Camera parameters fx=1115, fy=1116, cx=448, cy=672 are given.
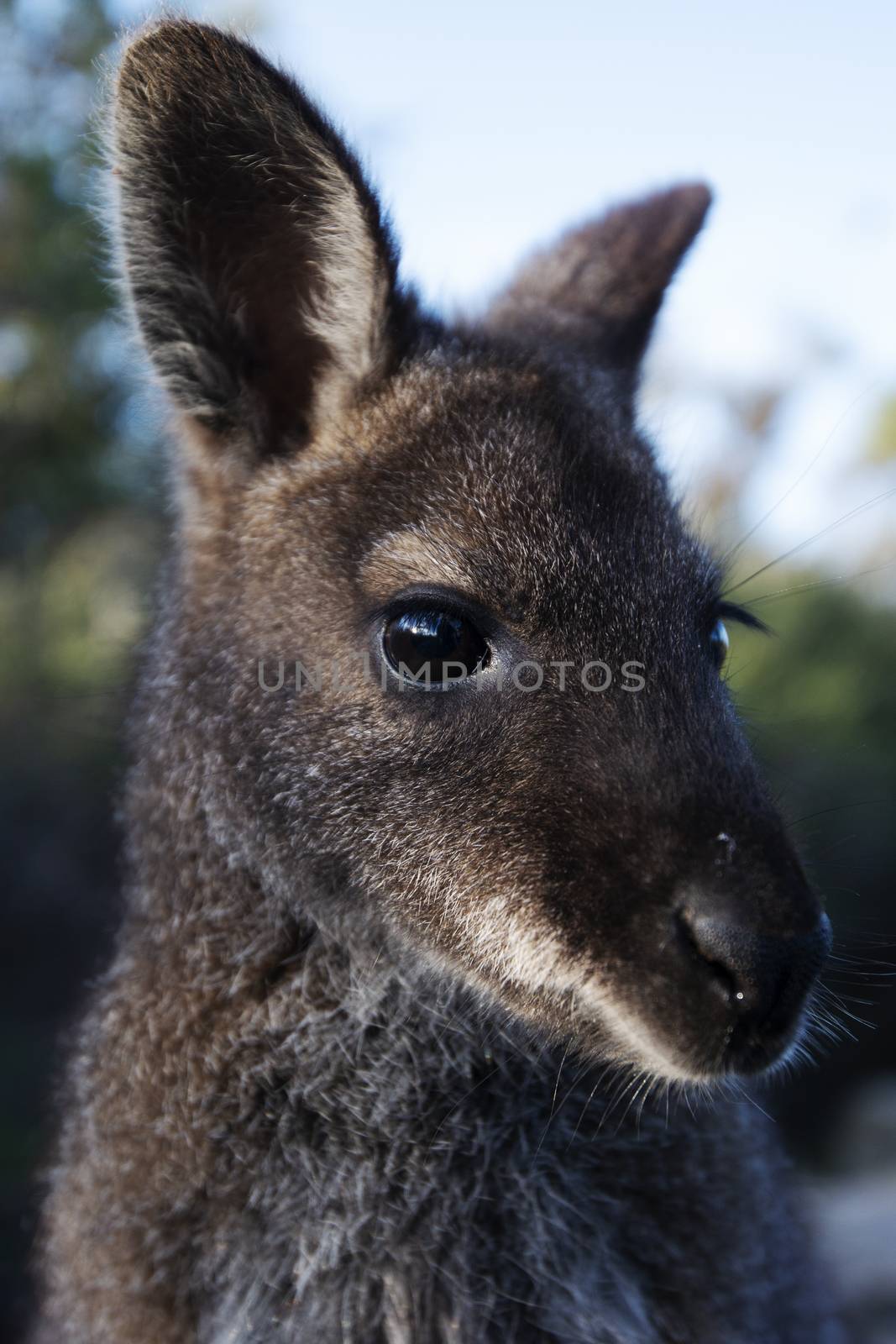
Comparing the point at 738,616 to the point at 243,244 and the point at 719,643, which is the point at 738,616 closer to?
the point at 719,643

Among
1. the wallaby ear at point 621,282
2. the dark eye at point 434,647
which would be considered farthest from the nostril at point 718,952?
the wallaby ear at point 621,282

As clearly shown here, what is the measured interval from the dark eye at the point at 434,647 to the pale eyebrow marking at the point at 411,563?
0.28 ft

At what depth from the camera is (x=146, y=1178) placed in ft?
9.70

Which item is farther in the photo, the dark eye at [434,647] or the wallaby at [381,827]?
the dark eye at [434,647]

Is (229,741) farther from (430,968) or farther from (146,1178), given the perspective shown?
(146,1178)

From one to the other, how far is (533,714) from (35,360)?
252 inches

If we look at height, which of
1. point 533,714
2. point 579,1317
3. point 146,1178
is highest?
point 533,714

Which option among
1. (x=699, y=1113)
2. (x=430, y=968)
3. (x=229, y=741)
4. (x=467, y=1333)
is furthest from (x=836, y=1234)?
(x=229, y=741)

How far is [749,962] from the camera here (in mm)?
2248

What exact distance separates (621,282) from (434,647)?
6.66ft

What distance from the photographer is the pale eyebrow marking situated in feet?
9.14

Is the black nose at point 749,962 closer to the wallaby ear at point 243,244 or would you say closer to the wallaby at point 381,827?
the wallaby at point 381,827

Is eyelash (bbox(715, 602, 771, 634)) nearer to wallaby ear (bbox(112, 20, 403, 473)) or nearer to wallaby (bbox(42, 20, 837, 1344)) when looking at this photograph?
wallaby (bbox(42, 20, 837, 1344))

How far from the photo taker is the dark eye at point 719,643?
312 centimetres
